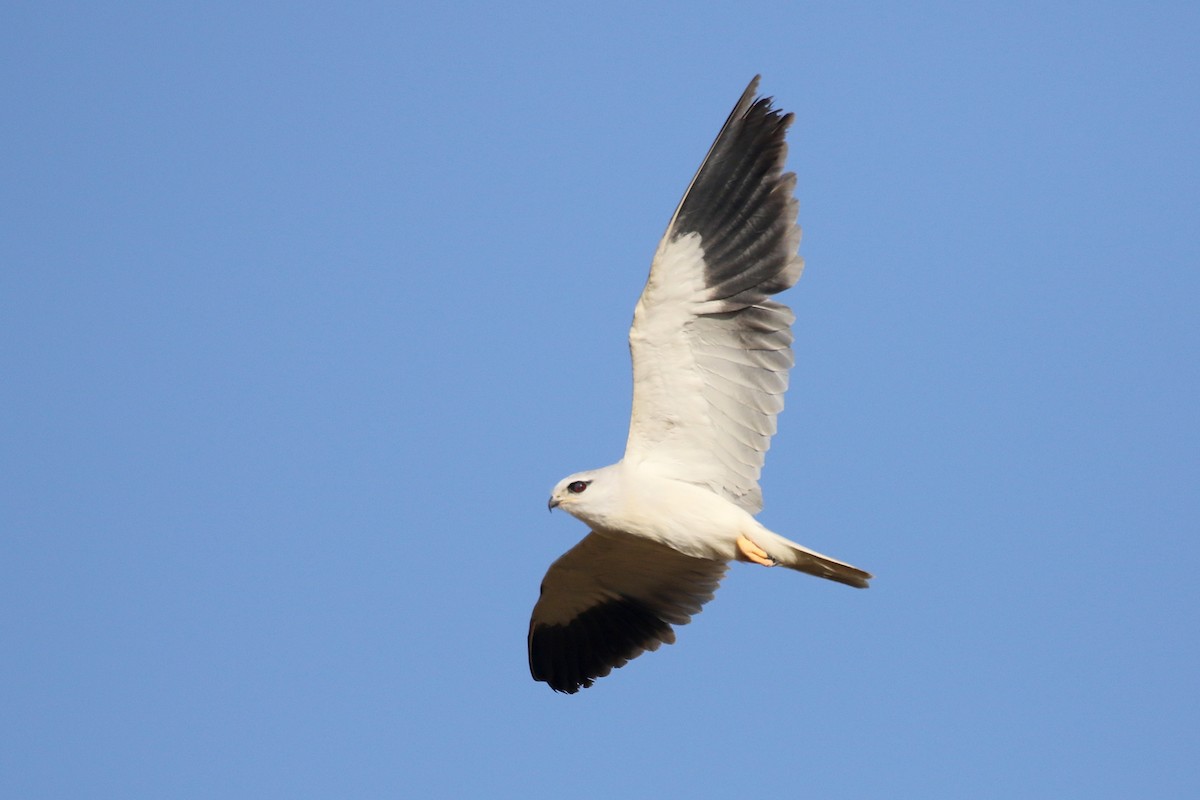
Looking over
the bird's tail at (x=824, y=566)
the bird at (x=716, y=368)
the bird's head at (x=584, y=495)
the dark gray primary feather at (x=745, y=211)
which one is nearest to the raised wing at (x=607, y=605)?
the bird at (x=716, y=368)

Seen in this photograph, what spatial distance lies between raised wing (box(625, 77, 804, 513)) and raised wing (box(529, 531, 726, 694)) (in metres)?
1.52

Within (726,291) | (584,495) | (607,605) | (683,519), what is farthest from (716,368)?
(607,605)

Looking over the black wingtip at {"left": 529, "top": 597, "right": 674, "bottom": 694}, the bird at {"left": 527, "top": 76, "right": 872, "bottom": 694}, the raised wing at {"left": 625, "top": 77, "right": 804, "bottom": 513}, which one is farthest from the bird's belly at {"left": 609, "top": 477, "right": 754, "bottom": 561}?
the black wingtip at {"left": 529, "top": 597, "right": 674, "bottom": 694}

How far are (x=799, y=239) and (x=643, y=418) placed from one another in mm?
1638

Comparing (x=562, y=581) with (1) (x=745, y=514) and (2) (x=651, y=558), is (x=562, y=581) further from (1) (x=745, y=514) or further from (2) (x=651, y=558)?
(1) (x=745, y=514)

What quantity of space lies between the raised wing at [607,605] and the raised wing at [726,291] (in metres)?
1.52

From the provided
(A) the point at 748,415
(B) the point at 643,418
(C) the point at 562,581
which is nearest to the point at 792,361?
(A) the point at 748,415

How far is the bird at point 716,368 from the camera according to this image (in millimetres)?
9422

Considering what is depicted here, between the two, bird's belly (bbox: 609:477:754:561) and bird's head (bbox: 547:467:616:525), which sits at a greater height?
bird's head (bbox: 547:467:616:525)

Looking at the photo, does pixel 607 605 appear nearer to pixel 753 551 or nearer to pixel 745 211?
pixel 753 551

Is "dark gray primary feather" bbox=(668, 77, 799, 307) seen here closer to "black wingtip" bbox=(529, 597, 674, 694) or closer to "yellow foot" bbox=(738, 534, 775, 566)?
"yellow foot" bbox=(738, 534, 775, 566)

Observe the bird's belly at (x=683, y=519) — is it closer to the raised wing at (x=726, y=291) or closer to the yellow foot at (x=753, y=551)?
the yellow foot at (x=753, y=551)

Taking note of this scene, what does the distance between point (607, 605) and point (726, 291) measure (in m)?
3.26

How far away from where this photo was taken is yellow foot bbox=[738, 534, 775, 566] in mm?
9555
